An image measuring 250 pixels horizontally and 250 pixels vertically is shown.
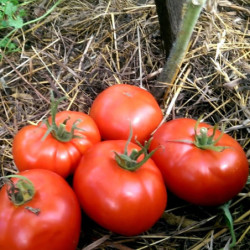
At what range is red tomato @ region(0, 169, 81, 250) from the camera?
104cm

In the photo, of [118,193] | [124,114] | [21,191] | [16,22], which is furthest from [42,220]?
[16,22]

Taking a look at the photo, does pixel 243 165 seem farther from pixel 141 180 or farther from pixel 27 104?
pixel 27 104

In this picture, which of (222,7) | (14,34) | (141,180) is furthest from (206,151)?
(14,34)

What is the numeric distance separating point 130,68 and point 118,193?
783 millimetres

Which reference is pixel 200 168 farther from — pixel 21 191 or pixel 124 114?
pixel 21 191

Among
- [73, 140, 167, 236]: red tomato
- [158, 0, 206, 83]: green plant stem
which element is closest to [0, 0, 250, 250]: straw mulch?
[158, 0, 206, 83]: green plant stem

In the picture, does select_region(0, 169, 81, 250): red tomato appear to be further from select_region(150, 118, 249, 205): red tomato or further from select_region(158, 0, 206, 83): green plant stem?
select_region(158, 0, 206, 83): green plant stem

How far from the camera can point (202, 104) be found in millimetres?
1641

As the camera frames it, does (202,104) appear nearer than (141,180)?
No

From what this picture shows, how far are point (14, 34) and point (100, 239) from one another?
1.16m

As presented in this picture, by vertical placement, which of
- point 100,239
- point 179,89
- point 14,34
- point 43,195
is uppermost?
point 14,34

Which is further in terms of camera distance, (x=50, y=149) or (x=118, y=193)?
(x=50, y=149)

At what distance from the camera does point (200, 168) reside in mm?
1224

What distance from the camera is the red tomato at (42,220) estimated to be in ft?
3.42
